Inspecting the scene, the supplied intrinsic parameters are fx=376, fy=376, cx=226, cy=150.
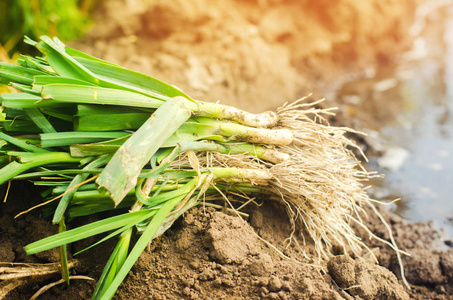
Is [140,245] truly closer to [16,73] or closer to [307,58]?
[16,73]

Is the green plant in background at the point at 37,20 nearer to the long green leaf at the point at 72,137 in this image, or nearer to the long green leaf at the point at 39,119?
the long green leaf at the point at 39,119

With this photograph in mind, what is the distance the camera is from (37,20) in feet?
11.2

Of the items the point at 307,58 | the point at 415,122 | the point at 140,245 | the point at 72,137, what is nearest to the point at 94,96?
the point at 72,137

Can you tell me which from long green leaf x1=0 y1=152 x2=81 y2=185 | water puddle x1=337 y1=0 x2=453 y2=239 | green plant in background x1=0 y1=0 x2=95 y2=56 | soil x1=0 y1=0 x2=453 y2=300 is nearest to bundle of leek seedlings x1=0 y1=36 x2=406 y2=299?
long green leaf x1=0 y1=152 x2=81 y2=185

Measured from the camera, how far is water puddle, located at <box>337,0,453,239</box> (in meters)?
2.58

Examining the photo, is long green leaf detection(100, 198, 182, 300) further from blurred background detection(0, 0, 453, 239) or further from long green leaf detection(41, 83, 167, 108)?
blurred background detection(0, 0, 453, 239)

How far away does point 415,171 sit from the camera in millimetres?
2881

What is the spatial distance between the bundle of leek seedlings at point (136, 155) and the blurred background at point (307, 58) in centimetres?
101

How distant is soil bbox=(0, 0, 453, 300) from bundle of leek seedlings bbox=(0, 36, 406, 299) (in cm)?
14

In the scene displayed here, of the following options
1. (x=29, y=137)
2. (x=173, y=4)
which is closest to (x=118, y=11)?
(x=173, y=4)

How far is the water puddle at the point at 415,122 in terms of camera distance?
2.58 metres

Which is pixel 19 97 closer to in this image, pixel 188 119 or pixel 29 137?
pixel 29 137

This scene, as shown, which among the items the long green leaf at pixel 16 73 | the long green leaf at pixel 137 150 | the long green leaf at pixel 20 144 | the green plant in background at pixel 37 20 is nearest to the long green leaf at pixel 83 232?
the long green leaf at pixel 137 150

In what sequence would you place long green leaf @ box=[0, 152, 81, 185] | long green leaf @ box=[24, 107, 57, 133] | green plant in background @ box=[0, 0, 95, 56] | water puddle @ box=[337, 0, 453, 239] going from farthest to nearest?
1. green plant in background @ box=[0, 0, 95, 56]
2. water puddle @ box=[337, 0, 453, 239]
3. long green leaf @ box=[24, 107, 57, 133]
4. long green leaf @ box=[0, 152, 81, 185]
